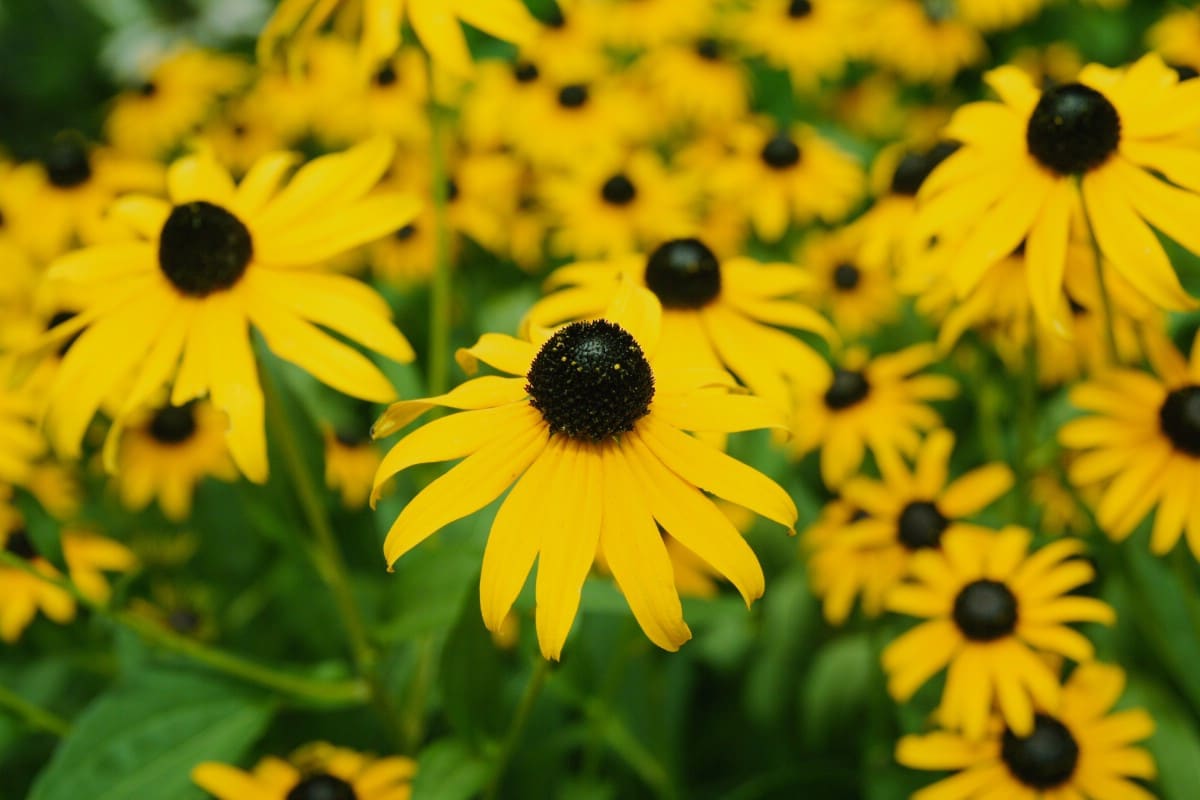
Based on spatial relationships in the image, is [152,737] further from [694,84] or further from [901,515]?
[694,84]

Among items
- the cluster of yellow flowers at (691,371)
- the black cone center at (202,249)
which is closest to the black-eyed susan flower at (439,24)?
the cluster of yellow flowers at (691,371)

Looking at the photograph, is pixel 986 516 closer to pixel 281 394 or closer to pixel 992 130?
pixel 992 130

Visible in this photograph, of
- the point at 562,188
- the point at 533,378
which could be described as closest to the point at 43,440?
the point at 533,378

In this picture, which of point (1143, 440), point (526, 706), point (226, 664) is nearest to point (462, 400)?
point (526, 706)

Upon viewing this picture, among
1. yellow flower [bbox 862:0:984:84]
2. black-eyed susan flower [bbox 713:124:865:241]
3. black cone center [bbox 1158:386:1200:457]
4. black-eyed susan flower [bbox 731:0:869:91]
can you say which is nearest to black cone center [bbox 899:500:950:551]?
black cone center [bbox 1158:386:1200:457]

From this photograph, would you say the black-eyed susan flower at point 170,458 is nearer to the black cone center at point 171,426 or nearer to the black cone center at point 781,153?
the black cone center at point 171,426

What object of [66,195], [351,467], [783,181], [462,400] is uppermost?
[462,400]
